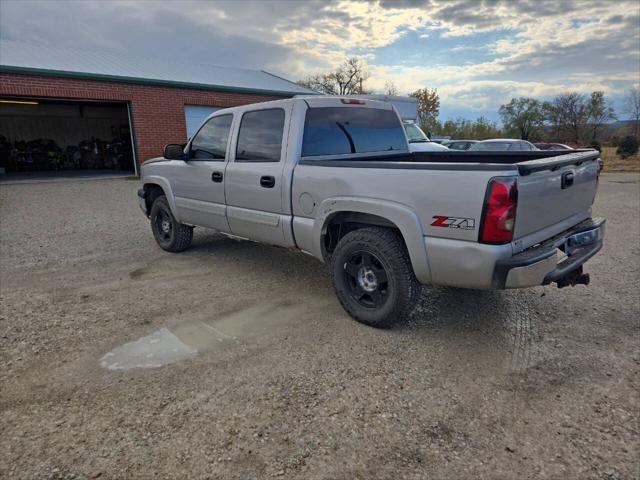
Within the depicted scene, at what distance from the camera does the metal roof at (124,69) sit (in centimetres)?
1440

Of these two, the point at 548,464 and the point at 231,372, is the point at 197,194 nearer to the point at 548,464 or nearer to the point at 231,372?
the point at 231,372

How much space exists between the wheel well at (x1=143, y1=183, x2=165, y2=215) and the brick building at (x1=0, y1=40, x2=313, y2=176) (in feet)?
35.6

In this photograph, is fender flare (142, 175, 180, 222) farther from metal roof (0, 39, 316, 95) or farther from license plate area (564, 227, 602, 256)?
metal roof (0, 39, 316, 95)

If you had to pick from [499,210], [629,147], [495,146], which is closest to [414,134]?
[495,146]

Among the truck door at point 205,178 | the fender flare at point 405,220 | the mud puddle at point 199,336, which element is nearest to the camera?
the fender flare at point 405,220

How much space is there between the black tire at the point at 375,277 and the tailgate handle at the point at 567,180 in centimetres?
128

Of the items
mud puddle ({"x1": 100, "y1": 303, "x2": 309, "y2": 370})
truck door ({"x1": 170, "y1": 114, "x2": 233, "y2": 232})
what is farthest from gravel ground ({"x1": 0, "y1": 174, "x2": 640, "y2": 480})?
truck door ({"x1": 170, "y1": 114, "x2": 233, "y2": 232})

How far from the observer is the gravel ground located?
87.0 inches

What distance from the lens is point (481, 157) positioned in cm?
471

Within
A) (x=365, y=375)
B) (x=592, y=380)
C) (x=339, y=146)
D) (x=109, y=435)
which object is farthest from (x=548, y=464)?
(x=339, y=146)

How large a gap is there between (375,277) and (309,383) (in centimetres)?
109

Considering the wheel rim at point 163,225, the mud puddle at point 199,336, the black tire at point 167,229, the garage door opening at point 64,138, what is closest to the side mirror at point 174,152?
the black tire at point 167,229

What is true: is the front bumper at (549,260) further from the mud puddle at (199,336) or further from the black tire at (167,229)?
the black tire at (167,229)

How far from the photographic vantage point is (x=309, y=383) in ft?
9.48
